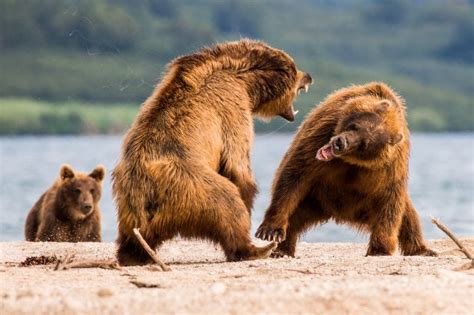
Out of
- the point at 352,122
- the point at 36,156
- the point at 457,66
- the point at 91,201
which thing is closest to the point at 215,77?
the point at 352,122

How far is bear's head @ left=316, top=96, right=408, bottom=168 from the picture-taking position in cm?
758

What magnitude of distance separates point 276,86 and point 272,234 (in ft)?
3.89

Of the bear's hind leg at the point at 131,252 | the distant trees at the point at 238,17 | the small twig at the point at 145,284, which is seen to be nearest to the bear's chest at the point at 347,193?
the bear's hind leg at the point at 131,252

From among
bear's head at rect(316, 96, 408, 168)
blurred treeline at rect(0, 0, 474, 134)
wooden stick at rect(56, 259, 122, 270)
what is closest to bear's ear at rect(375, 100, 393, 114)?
bear's head at rect(316, 96, 408, 168)

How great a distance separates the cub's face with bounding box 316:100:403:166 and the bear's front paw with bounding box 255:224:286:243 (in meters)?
0.65

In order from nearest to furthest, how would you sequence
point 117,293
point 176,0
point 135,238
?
point 117,293
point 135,238
point 176,0

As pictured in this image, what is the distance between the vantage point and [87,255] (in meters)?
8.74

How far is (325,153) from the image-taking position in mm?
7660

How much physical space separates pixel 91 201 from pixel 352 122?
602 centimetres

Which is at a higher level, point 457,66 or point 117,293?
point 457,66

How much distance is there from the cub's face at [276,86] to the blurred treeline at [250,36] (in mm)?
14613

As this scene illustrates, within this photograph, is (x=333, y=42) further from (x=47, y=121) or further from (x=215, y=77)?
(x=215, y=77)

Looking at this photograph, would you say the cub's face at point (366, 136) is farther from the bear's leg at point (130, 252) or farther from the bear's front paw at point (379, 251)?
the bear's leg at point (130, 252)

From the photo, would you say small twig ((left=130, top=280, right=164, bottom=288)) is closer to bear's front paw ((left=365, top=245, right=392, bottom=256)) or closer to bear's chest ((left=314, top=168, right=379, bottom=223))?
bear's chest ((left=314, top=168, right=379, bottom=223))
